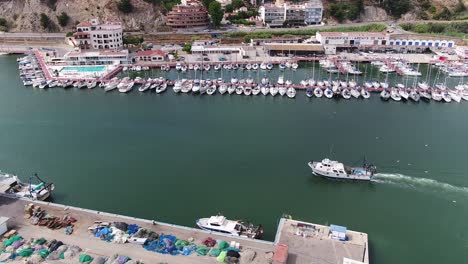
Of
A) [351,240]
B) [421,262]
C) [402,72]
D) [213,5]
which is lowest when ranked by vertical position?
[421,262]

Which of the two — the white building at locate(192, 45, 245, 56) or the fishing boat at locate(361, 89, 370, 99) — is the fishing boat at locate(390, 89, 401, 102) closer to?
the fishing boat at locate(361, 89, 370, 99)

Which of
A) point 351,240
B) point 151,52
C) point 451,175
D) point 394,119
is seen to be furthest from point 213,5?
point 351,240

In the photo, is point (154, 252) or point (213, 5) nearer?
point (154, 252)

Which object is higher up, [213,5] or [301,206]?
[213,5]

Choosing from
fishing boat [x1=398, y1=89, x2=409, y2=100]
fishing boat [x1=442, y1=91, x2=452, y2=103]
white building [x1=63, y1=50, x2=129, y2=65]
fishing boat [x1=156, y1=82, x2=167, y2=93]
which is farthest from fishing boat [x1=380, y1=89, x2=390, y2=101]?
white building [x1=63, y1=50, x2=129, y2=65]

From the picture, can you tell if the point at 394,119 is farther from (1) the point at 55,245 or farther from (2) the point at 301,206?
(1) the point at 55,245
